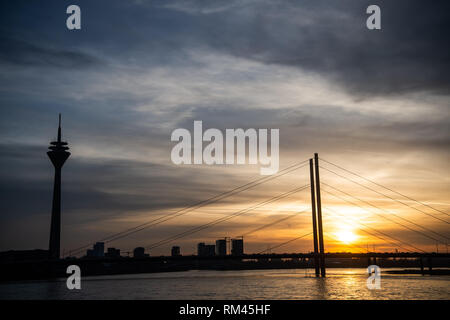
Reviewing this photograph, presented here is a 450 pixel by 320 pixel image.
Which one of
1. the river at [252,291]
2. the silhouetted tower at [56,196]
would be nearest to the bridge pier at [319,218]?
the river at [252,291]

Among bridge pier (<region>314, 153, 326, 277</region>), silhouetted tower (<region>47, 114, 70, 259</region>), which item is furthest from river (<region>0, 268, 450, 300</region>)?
silhouetted tower (<region>47, 114, 70, 259</region>)

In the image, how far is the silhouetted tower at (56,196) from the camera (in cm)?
12962

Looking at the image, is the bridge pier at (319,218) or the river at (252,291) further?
the bridge pier at (319,218)

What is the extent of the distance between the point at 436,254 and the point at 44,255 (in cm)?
13822

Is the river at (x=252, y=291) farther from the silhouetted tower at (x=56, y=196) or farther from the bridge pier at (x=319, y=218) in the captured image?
the silhouetted tower at (x=56, y=196)

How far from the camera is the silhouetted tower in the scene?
5103 inches

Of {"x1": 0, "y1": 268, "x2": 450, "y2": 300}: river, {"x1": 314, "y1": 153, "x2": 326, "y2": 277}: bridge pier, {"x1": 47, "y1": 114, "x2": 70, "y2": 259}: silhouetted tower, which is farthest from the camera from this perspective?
{"x1": 47, "y1": 114, "x2": 70, "y2": 259}: silhouetted tower

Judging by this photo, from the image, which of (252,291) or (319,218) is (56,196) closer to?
(319,218)

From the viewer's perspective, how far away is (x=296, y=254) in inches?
3145

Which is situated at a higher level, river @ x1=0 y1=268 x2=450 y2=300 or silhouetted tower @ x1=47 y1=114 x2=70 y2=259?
silhouetted tower @ x1=47 y1=114 x2=70 y2=259

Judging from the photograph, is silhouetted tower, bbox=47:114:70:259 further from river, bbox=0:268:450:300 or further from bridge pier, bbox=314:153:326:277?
bridge pier, bbox=314:153:326:277
